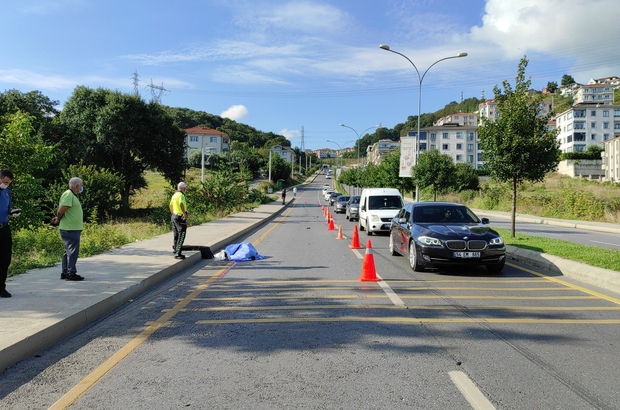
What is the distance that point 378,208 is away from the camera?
69.1ft

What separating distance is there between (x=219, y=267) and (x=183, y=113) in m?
147

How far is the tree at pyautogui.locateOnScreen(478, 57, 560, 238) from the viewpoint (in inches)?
627

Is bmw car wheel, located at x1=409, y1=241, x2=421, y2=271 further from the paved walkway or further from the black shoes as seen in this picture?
the black shoes

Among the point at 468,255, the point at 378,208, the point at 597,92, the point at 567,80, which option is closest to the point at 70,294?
the point at 468,255

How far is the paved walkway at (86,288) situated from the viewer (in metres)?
5.44

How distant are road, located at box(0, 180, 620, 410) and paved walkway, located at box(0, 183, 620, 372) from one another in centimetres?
23

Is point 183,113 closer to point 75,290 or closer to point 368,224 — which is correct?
point 368,224

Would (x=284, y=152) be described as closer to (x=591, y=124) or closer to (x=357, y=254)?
(x=591, y=124)

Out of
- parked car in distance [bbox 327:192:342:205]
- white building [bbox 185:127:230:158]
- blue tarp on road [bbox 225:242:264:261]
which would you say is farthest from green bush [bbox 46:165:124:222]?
white building [bbox 185:127:230:158]

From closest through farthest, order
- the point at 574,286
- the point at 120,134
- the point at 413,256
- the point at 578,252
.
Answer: the point at 574,286 < the point at 413,256 < the point at 578,252 < the point at 120,134

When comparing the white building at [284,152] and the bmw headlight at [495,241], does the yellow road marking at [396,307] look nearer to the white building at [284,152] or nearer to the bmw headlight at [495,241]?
the bmw headlight at [495,241]

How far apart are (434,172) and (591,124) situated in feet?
250

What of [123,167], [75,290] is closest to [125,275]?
[75,290]

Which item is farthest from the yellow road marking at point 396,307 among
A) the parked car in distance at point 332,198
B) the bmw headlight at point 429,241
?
the parked car in distance at point 332,198
